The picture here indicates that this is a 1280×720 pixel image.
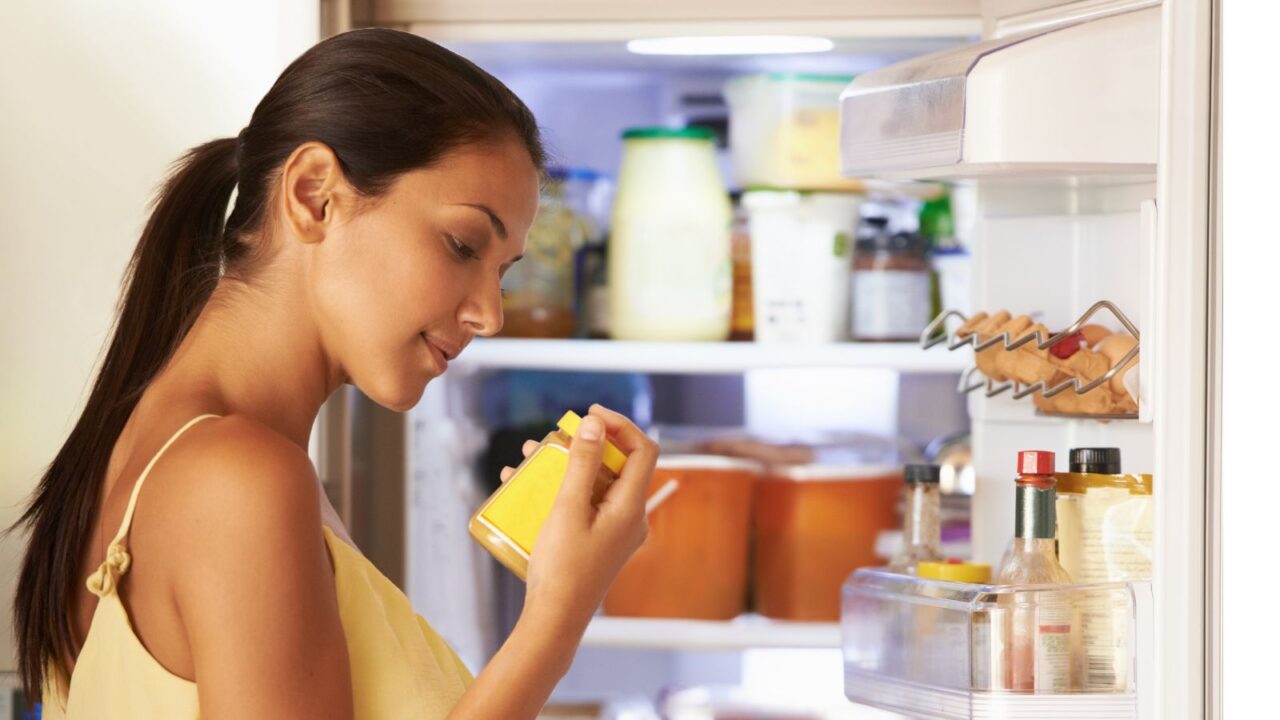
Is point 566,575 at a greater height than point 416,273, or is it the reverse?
point 416,273

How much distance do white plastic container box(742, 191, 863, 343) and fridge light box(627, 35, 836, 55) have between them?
0.18 m

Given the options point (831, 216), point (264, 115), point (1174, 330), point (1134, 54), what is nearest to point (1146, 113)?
point (1134, 54)

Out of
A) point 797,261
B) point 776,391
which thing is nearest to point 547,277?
point 797,261

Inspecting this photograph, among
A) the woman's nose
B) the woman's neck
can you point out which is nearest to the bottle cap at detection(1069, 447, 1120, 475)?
the woman's nose

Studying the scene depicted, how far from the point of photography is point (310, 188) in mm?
892

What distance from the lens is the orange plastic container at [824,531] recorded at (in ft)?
5.68

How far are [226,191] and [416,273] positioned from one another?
0.69 ft

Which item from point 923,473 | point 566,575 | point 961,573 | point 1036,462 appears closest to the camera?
point 566,575

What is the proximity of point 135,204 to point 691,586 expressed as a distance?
79 centimetres

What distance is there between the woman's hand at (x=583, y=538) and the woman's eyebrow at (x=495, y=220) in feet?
0.44

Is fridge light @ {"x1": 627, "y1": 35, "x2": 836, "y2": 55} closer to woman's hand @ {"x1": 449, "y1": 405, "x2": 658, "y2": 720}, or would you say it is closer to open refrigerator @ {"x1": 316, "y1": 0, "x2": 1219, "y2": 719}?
open refrigerator @ {"x1": 316, "y1": 0, "x2": 1219, "y2": 719}

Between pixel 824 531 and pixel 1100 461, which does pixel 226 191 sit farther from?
pixel 824 531

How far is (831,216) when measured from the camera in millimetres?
1713

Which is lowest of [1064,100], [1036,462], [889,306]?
[1036,462]
